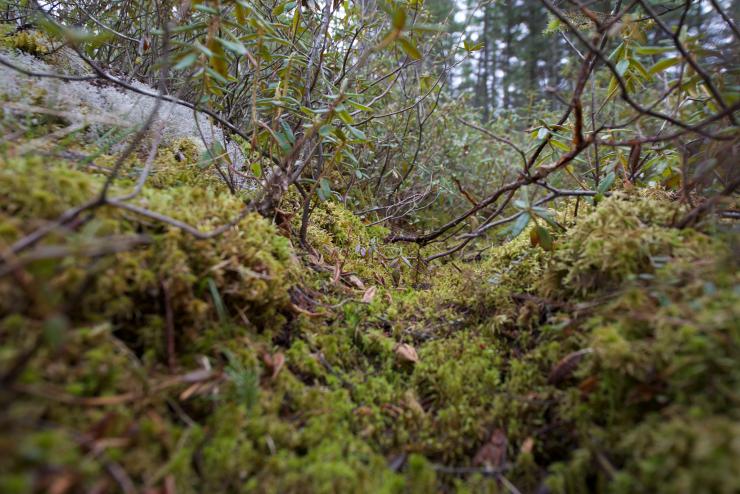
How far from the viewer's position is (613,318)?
1.25 m

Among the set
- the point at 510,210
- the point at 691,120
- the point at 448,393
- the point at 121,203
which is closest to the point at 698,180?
the point at 691,120

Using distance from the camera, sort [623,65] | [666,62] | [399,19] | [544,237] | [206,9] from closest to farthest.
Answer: [399,19] < [206,9] < [666,62] < [544,237] < [623,65]

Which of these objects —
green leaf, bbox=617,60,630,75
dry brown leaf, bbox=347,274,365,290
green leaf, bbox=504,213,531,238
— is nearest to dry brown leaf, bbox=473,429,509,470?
green leaf, bbox=504,213,531,238

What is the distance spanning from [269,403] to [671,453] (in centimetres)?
101

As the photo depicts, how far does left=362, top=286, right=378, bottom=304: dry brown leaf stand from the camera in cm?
191

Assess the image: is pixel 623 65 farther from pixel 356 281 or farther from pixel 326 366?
pixel 326 366

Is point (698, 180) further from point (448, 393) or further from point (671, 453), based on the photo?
point (448, 393)

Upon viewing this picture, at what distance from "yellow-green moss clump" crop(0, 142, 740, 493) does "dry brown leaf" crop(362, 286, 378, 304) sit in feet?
0.46

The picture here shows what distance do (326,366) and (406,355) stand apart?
0.32 m

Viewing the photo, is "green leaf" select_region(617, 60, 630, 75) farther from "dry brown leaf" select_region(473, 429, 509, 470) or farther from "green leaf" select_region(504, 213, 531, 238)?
"dry brown leaf" select_region(473, 429, 509, 470)

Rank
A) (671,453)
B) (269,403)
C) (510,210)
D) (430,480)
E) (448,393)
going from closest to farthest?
(671,453)
(430,480)
(269,403)
(448,393)
(510,210)

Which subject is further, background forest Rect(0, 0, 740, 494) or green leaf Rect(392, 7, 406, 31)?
green leaf Rect(392, 7, 406, 31)

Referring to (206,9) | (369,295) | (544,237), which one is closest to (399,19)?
(206,9)

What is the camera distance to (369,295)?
1.97m
